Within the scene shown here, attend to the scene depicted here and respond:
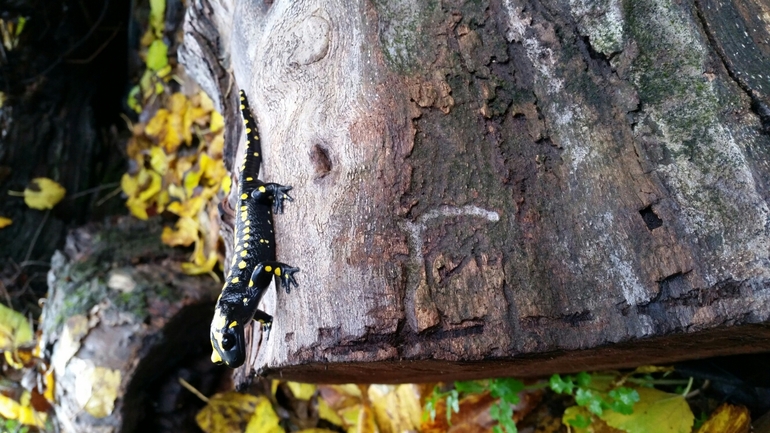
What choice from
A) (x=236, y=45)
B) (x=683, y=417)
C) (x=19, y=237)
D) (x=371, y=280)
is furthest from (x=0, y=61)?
(x=683, y=417)

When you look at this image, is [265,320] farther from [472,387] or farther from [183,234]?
[183,234]

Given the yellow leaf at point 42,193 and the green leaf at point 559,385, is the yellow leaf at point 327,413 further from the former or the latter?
the yellow leaf at point 42,193

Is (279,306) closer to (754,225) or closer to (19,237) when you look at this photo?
(754,225)

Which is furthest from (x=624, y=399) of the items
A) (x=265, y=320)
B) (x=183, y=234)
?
A: (x=183, y=234)

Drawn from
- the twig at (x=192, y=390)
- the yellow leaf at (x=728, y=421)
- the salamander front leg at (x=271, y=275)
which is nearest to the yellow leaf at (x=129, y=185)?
the twig at (x=192, y=390)

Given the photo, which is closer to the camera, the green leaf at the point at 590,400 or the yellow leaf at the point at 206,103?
the green leaf at the point at 590,400
